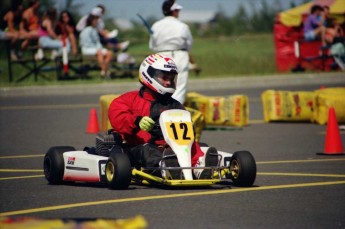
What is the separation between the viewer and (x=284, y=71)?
3195 centimetres

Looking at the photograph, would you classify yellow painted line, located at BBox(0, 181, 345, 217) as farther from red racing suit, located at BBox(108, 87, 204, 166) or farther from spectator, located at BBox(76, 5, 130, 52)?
spectator, located at BBox(76, 5, 130, 52)

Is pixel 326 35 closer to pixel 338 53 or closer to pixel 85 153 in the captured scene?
pixel 338 53

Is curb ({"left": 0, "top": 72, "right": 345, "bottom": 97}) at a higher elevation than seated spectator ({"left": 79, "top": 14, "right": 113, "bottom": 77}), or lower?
lower

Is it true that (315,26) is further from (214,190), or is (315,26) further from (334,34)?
(214,190)

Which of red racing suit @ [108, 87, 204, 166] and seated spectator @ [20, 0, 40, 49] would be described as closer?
red racing suit @ [108, 87, 204, 166]

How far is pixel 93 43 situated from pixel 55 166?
16171 millimetres

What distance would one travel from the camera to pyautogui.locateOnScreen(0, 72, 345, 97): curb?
84.7 ft

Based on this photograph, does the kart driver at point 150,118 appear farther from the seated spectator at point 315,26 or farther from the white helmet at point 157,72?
the seated spectator at point 315,26

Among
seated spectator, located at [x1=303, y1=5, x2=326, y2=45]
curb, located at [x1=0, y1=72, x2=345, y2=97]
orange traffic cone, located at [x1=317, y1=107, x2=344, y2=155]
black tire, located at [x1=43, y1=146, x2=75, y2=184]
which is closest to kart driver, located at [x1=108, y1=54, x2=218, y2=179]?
black tire, located at [x1=43, y1=146, x2=75, y2=184]

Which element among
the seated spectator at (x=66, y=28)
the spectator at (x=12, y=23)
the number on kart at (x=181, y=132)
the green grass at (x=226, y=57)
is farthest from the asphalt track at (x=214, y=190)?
the green grass at (x=226, y=57)

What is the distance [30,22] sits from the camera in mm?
28031

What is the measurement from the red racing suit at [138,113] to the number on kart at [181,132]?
13 cm

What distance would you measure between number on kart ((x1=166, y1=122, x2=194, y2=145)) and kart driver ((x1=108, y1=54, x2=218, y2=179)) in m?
0.13

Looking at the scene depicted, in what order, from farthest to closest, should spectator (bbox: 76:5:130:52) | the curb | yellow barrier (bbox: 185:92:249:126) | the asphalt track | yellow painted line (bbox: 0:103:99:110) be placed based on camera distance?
1. spectator (bbox: 76:5:130:52)
2. the curb
3. yellow painted line (bbox: 0:103:99:110)
4. yellow barrier (bbox: 185:92:249:126)
5. the asphalt track
